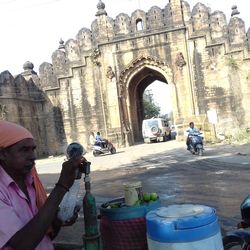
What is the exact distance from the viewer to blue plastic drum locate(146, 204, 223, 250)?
1.74 meters

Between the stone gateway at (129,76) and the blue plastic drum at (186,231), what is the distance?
64.7 ft

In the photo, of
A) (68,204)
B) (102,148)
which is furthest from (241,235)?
(102,148)

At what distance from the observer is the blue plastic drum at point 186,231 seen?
68.6 inches

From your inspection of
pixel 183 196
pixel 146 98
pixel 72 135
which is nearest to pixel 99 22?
pixel 72 135

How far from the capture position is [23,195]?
1.91 meters

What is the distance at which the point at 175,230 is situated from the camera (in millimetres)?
1745

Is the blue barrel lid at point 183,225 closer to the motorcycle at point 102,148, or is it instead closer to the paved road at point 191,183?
the paved road at point 191,183

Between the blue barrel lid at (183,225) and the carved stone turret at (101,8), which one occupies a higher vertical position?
the carved stone turret at (101,8)

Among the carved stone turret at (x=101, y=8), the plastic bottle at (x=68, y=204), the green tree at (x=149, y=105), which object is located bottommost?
the plastic bottle at (x=68, y=204)

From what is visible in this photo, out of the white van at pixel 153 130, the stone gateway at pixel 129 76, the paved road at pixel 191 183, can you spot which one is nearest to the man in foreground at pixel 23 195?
the paved road at pixel 191 183

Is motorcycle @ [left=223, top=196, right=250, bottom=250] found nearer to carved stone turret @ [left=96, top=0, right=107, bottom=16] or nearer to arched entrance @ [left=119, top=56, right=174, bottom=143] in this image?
arched entrance @ [left=119, top=56, right=174, bottom=143]

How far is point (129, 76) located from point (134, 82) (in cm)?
230

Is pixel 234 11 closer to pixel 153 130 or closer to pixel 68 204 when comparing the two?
pixel 153 130

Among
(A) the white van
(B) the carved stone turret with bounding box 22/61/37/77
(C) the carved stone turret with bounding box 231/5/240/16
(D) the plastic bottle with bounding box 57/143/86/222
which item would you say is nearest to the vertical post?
(D) the plastic bottle with bounding box 57/143/86/222
